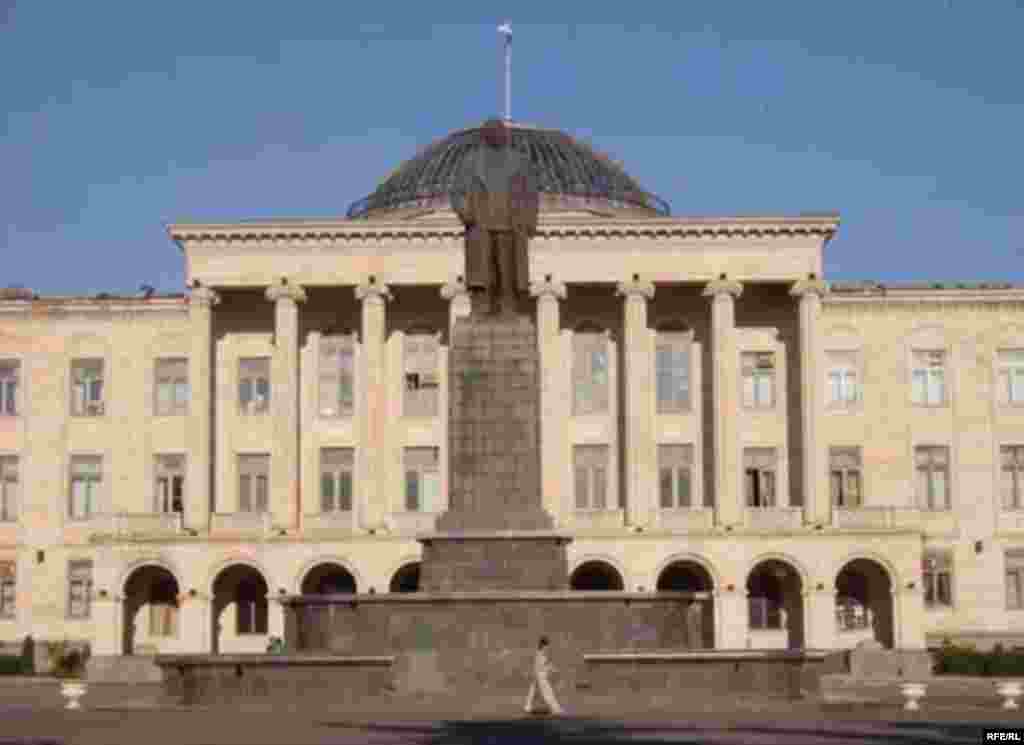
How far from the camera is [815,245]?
70.2 m

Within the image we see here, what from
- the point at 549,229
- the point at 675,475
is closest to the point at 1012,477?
the point at 675,475

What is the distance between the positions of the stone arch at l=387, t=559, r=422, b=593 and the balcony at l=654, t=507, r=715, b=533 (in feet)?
28.0

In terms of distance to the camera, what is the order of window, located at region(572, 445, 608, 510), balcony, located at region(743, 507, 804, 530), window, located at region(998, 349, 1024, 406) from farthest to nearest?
window, located at region(572, 445, 608, 510) → window, located at region(998, 349, 1024, 406) → balcony, located at region(743, 507, 804, 530)

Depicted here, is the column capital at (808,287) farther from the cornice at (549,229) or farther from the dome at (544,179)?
the dome at (544,179)

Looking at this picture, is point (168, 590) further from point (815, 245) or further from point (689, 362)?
point (815, 245)

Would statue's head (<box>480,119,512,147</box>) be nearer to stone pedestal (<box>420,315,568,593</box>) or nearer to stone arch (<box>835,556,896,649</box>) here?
stone pedestal (<box>420,315,568,593</box>)

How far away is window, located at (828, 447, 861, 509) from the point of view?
72.9 metres

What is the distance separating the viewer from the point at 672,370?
241 feet

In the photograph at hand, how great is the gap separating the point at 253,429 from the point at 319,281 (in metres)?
6.50

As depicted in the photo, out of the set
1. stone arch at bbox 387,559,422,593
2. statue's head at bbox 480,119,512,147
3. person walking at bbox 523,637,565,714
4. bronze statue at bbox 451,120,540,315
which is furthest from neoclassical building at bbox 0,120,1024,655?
person walking at bbox 523,637,565,714

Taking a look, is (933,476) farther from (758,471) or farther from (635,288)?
(635,288)

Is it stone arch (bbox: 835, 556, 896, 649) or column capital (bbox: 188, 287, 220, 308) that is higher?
→ column capital (bbox: 188, 287, 220, 308)

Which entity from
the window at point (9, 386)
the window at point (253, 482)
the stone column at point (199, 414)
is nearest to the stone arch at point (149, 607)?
the stone column at point (199, 414)

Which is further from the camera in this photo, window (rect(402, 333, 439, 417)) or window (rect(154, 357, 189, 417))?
window (rect(154, 357, 189, 417))
